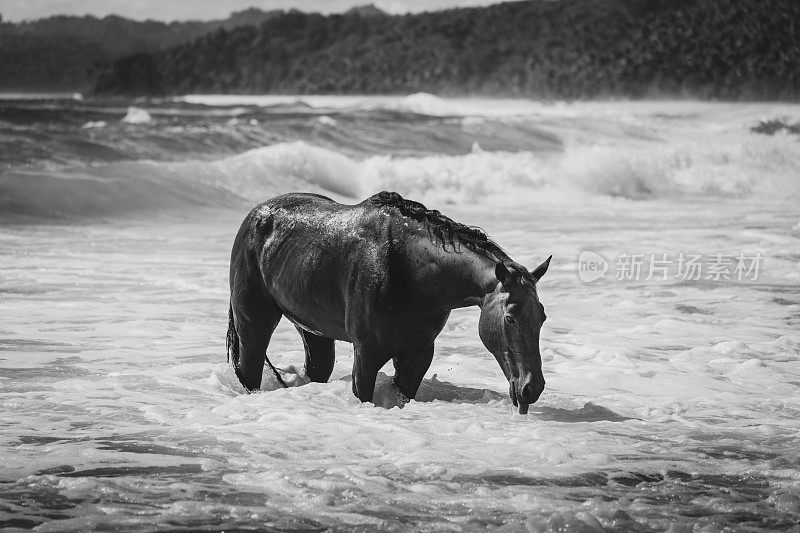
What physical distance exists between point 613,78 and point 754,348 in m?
98.5

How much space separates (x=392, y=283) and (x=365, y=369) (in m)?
0.47

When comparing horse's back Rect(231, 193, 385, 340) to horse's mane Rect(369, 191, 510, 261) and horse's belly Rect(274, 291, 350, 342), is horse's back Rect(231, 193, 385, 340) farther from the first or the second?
horse's mane Rect(369, 191, 510, 261)

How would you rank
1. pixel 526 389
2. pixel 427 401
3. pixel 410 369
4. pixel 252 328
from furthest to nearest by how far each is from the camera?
pixel 252 328 → pixel 427 401 → pixel 410 369 → pixel 526 389

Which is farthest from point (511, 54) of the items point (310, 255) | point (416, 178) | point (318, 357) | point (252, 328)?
point (310, 255)

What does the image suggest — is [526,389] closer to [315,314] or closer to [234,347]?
[315,314]

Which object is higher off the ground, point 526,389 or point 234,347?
point 526,389

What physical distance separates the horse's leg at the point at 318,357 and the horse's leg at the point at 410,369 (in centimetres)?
77

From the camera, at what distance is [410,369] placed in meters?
5.18

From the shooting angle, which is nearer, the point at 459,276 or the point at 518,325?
the point at 518,325

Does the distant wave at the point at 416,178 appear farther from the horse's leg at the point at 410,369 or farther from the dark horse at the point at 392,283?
the horse's leg at the point at 410,369

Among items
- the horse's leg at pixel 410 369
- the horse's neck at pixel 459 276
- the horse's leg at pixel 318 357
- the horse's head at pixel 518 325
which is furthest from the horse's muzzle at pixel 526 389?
the horse's leg at pixel 318 357

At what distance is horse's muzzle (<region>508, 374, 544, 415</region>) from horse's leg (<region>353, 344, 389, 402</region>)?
672 millimetres

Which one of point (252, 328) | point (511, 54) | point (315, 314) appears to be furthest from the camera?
point (511, 54)

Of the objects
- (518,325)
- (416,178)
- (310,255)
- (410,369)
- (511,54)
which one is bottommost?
(416,178)
